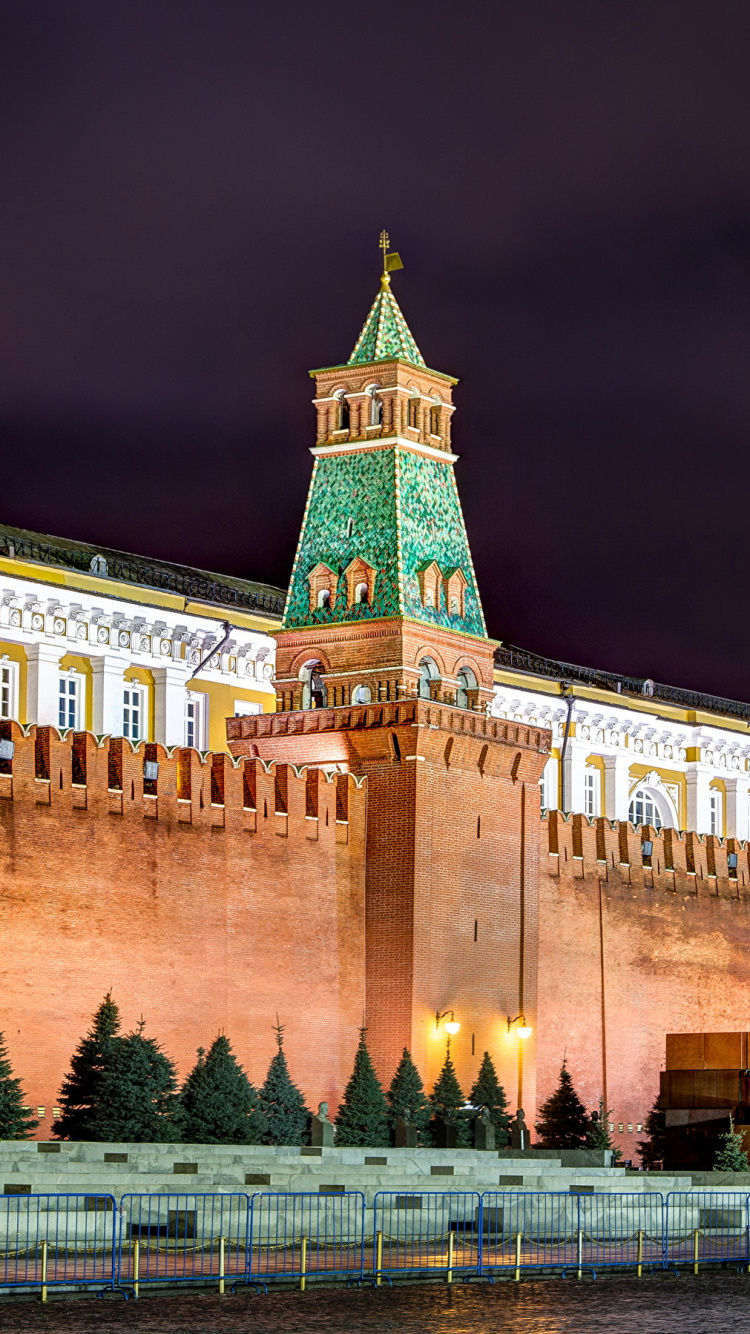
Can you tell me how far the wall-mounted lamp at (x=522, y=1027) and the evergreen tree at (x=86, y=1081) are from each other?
25.5 ft

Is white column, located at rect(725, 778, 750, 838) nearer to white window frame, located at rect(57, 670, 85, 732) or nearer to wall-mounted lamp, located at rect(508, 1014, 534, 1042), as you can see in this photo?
white window frame, located at rect(57, 670, 85, 732)

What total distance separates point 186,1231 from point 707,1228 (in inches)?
258

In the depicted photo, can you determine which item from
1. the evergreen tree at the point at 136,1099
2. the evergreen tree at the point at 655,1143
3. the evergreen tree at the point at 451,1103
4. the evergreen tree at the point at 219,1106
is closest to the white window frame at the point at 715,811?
the evergreen tree at the point at 655,1143

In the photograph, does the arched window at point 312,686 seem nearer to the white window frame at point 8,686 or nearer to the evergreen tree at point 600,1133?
the evergreen tree at point 600,1133

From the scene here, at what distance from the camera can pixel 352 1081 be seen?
1277 inches

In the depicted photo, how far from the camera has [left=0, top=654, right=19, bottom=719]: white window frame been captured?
46.0m

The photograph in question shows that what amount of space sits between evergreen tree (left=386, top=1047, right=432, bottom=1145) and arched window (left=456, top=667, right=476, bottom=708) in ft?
18.8

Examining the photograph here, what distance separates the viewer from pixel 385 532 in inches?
1387

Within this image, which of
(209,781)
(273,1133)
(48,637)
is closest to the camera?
(273,1133)

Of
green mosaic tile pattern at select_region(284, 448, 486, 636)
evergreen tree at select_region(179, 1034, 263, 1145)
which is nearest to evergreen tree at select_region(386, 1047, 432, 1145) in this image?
evergreen tree at select_region(179, 1034, 263, 1145)

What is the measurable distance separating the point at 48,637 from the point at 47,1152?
22312 mm

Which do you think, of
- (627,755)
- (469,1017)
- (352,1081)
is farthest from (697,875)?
(627,755)

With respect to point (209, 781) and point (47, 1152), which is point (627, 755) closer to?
point (209, 781)

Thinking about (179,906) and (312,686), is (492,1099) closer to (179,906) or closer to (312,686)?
(179,906)
